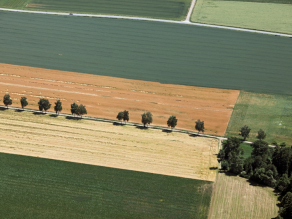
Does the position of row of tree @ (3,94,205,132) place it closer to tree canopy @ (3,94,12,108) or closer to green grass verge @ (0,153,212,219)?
tree canopy @ (3,94,12,108)

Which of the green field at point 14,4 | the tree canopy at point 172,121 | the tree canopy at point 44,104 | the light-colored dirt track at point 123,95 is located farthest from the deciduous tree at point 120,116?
the green field at point 14,4

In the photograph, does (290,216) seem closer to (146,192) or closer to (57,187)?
(146,192)

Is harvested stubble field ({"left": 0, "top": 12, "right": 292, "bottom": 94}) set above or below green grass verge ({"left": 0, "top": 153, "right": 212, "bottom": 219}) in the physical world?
above

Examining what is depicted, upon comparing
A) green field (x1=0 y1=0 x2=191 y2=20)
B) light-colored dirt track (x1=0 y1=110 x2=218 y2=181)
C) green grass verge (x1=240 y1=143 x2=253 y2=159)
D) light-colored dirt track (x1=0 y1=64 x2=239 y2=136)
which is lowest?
light-colored dirt track (x1=0 y1=110 x2=218 y2=181)

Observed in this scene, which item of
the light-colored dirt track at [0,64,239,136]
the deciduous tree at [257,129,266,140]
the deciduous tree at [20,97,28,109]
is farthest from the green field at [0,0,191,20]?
the deciduous tree at [257,129,266,140]

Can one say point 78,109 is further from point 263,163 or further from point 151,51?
point 263,163

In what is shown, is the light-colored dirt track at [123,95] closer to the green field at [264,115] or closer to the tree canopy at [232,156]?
→ the green field at [264,115]
